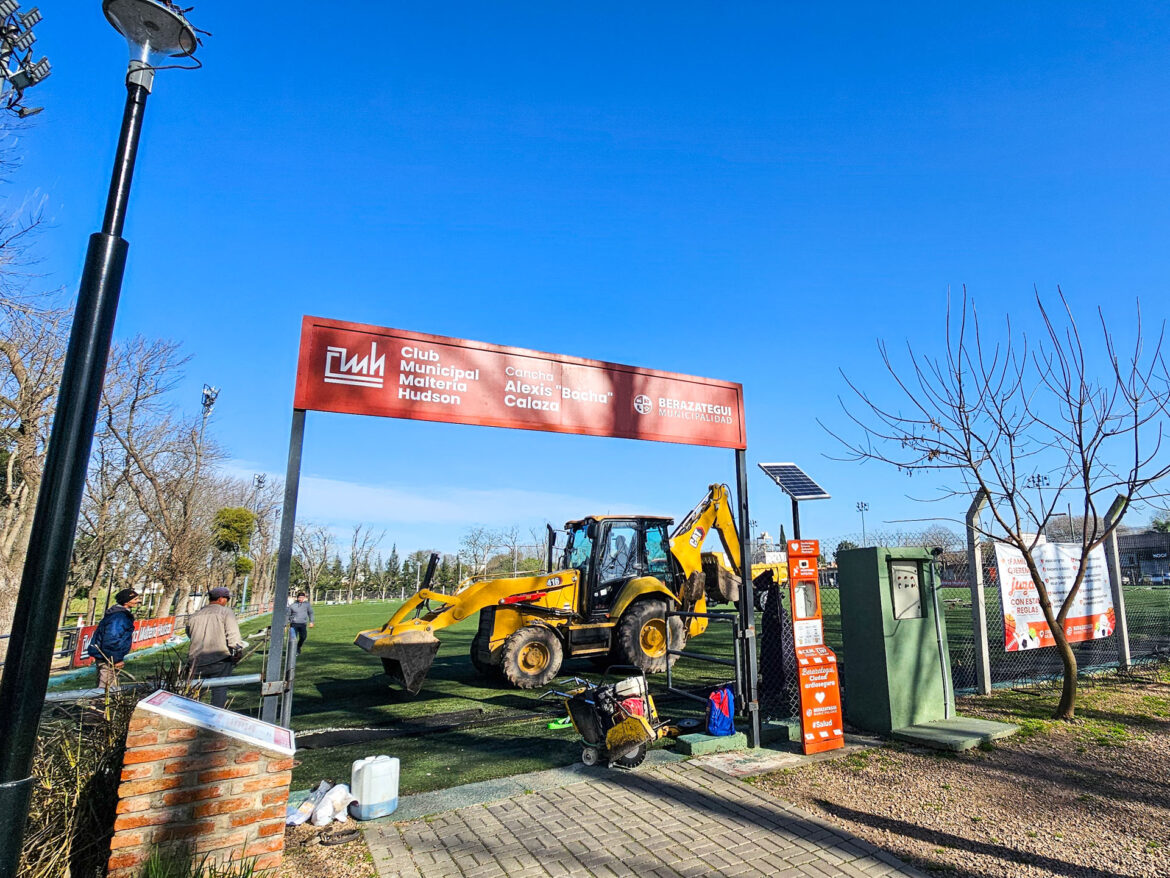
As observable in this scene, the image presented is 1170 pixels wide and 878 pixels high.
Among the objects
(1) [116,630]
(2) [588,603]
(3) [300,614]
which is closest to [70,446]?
(1) [116,630]

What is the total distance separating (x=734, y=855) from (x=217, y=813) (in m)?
2.87

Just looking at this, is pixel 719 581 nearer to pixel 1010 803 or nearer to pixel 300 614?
pixel 1010 803

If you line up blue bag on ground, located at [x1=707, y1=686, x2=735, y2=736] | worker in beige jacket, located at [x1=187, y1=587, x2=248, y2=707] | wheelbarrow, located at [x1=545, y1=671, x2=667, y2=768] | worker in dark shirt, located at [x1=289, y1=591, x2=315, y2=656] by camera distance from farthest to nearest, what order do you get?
1. worker in dark shirt, located at [x1=289, y1=591, x2=315, y2=656]
2. worker in beige jacket, located at [x1=187, y1=587, x2=248, y2=707]
3. blue bag on ground, located at [x1=707, y1=686, x2=735, y2=736]
4. wheelbarrow, located at [x1=545, y1=671, x2=667, y2=768]

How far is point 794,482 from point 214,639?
25.4 feet

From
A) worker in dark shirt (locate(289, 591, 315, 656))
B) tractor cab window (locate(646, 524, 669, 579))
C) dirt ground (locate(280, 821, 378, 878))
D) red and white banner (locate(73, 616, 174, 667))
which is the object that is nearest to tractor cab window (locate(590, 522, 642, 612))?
tractor cab window (locate(646, 524, 669, 579))

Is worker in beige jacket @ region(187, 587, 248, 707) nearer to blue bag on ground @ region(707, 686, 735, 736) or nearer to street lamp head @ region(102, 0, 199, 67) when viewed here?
blue bag on ground @ region(707, 686, 735, 736)

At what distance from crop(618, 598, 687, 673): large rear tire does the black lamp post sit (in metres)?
8.35

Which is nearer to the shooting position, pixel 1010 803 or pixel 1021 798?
pixel 1010 803

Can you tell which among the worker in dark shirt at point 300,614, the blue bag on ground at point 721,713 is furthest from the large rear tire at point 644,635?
the worker in dark shirt at point 300,614

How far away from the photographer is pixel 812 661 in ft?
19.4

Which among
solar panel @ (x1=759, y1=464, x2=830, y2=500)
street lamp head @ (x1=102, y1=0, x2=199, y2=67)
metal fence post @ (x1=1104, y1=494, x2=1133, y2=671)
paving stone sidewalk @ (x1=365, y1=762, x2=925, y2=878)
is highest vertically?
street lamp head @ (x1=102, y1=0, x2=199, y2=67)

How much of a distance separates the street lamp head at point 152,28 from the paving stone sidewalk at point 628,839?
4449 mm

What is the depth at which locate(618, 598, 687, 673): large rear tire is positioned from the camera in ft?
33.5

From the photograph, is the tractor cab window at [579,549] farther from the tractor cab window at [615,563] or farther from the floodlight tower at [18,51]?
the floodlight tower at [18,51]
